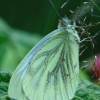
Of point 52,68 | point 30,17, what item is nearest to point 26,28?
point 30,17

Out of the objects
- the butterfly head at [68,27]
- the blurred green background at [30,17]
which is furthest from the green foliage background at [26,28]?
the butterfly head at [68,27]

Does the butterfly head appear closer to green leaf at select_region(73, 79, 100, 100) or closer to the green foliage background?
the green foliage background

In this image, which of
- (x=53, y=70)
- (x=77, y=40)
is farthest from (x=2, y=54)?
(x=77, y=40)

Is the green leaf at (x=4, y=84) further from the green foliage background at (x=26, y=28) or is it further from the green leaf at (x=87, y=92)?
the green leaf at (x=87, y=92)

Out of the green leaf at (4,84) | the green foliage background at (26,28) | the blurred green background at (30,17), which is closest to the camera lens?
the green leaf at (4,84)

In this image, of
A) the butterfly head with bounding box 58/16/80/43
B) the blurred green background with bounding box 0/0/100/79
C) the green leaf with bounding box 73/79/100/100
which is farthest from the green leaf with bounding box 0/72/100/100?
the blurred green background with bounding box 0/0/100/79

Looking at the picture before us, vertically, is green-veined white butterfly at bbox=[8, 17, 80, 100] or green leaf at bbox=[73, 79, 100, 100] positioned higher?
green-veined white butterfly at bbox=[8, 17, 80, 100]

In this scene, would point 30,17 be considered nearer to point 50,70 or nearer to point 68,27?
point 50,70

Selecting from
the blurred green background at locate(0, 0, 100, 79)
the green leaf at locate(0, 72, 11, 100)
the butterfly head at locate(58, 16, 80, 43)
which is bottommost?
the blurred green background at locate(0, 0, 100, 79)
